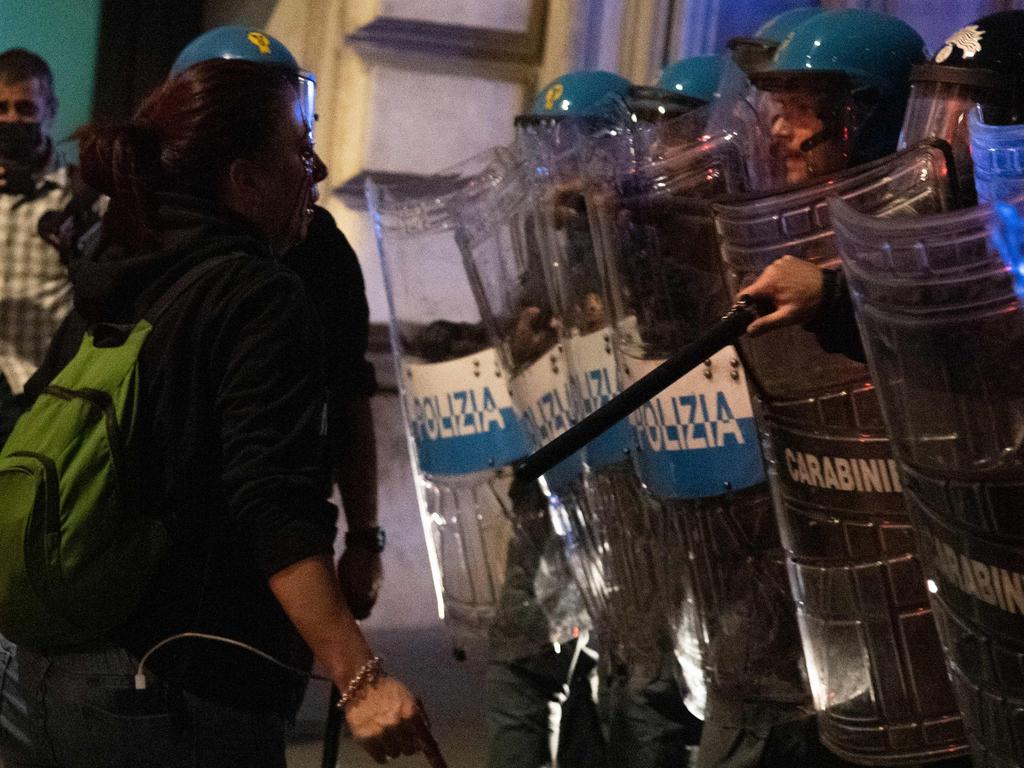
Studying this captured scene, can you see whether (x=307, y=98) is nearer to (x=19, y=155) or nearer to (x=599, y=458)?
(x=599, y=458)

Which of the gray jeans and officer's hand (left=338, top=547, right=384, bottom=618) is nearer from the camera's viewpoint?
the gray jeans

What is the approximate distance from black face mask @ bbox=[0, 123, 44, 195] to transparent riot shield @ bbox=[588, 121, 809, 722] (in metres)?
2.48

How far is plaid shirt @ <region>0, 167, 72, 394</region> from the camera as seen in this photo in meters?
4.73

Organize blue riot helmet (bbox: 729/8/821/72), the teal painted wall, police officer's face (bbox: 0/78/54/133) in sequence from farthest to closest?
the teal painted wall, police officer's face (bbox: 0/78/54/133), blue riot helmet (bbox: 729/8/821/72)

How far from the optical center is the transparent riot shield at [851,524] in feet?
7.20

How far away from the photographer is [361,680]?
1.98m

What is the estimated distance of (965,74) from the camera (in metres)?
2.59

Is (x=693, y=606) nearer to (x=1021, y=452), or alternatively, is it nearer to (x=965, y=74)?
(x=965, y=74)

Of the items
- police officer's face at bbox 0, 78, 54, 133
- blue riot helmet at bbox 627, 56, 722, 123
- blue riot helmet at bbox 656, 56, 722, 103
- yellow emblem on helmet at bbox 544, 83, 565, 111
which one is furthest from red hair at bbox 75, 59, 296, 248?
police officer's face at bbox 0, 78, 54, 133

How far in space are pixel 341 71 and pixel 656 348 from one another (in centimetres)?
411

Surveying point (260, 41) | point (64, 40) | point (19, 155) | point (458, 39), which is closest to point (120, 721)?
point (260, 41)

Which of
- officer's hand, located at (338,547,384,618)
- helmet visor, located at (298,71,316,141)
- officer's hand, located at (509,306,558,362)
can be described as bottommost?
officer's hand, located at (338,547,384,618)

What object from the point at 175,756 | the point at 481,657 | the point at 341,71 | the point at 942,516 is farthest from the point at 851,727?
the point at 341,71

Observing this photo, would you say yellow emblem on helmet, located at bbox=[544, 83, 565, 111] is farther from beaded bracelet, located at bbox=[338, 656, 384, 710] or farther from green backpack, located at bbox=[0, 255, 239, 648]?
beaded bracelet, located at bbox=[338, 656, 384, 710]
